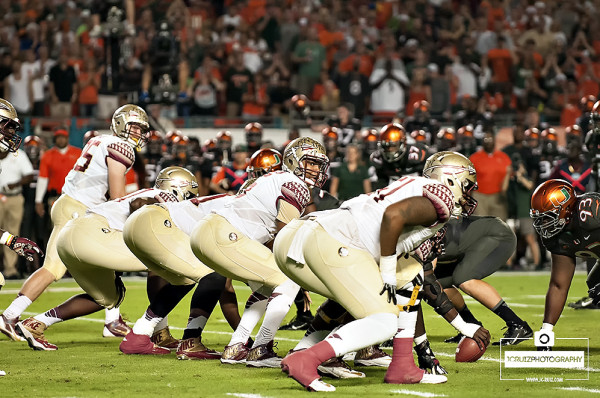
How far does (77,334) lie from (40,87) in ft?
31.9

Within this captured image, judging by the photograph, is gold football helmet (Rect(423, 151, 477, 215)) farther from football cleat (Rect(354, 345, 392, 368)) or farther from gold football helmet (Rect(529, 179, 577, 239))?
football cleat (Rect(354, 345, 392, 368))

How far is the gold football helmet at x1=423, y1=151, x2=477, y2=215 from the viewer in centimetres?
711

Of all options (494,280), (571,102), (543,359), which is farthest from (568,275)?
(571,102)

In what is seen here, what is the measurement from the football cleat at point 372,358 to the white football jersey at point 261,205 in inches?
40.1

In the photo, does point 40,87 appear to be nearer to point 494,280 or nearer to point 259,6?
point 259,6

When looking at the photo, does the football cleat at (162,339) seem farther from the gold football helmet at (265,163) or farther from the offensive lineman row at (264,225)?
the gold football helmet at (265,163)

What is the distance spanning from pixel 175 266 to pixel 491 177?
8.52 m

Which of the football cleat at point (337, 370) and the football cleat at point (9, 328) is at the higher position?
the football cleat at point (337, 370)

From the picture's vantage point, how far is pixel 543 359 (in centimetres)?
707

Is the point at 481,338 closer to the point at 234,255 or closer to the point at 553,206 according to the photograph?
the point at 553,206

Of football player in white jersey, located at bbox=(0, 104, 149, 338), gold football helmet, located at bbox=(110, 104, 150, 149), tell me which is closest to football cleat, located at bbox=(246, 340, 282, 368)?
football player in white jersey, located at bbox=(0, 104, 149, 338)

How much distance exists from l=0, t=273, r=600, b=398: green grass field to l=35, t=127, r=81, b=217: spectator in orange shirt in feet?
16.6

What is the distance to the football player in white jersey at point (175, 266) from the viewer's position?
7754mm

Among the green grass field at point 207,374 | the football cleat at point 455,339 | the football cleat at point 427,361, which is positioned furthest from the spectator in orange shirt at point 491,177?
the football cleat at point 427,361
